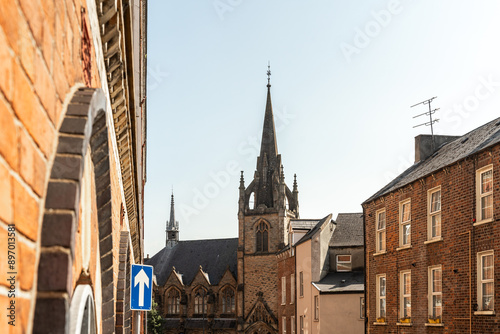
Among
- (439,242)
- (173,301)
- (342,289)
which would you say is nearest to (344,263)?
(342,289)

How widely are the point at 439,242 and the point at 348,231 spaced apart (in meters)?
23.7

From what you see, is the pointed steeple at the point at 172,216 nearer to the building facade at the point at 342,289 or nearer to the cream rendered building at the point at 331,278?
the cream rendered building at the point at 331,278

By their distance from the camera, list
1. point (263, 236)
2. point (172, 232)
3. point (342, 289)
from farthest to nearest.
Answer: point (172, 232) < point (263, 236) < point (342, 289)

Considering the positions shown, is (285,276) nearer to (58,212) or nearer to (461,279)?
(461,279)

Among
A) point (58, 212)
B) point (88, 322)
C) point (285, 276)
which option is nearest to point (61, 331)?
point (58, 212)

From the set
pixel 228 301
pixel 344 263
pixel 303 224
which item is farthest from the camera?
pixel 228 301

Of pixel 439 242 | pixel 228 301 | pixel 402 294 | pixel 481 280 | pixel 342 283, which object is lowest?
pixel 228 301

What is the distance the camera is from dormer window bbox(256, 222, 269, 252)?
78688 millimetres

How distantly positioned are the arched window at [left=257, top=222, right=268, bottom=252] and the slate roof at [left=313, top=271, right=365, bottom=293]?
3566 cm

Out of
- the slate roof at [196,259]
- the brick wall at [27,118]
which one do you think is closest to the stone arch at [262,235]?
the slate roof at [196,259]

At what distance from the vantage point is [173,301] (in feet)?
286

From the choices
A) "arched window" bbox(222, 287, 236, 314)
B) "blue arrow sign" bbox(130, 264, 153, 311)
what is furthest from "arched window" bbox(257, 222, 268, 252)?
"blue arrow sign" bbox(130, 264, 153, 311)

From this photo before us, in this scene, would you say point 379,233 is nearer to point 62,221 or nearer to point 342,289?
point 342,289

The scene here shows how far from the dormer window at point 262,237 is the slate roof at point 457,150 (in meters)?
49.7
